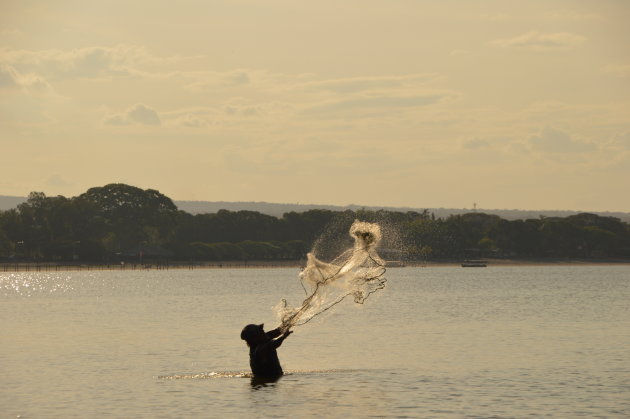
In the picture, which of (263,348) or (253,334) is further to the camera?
(263,348)

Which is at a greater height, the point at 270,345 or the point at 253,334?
the point at 253,334

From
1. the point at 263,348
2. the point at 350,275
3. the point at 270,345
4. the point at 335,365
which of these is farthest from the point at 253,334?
the point at 335,365

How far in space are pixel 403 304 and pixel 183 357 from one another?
68.8 m

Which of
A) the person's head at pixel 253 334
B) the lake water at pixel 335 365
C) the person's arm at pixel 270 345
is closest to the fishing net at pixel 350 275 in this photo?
the person's arm at pixel 270 345

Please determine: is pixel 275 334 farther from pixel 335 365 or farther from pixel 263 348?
pixel 335 365

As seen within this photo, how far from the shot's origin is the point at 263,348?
51.0 metres

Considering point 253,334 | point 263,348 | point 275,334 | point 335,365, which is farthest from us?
point 335,365

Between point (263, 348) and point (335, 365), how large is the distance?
9612 millimetres

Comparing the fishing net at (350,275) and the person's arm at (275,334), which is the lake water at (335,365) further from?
the fishing net at (350,275)

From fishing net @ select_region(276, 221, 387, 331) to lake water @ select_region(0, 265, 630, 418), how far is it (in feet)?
11.0

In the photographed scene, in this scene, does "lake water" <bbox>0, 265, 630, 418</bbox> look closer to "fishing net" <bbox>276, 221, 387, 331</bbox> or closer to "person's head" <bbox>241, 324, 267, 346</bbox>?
"person's head" <bbox>241, 324, 267, 346</bbox>

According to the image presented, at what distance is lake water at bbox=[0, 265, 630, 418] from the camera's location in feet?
148

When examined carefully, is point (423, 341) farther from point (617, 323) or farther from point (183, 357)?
point (617, 323)

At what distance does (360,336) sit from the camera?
79.7 metres
